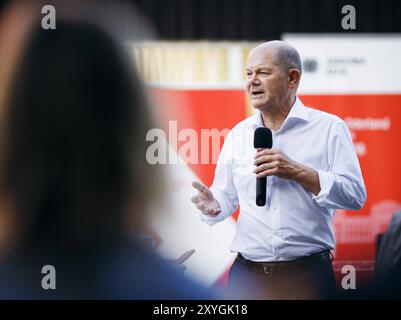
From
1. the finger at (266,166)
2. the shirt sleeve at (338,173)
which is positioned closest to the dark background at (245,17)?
the shirt sleeve at (338,173)

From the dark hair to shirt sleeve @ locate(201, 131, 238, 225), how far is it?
1.39ft

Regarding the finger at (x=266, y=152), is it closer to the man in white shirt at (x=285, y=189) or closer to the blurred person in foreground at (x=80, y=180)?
the man in white shirt at (x=285, y=189)

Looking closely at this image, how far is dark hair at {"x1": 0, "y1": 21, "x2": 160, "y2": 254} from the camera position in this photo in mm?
4734

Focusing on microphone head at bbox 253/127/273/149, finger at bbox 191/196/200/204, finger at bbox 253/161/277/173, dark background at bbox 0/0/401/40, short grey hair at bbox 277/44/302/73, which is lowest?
finger at bbox 191/196/200/204

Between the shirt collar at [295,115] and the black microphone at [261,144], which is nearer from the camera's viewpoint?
the black microphone at [261,144]

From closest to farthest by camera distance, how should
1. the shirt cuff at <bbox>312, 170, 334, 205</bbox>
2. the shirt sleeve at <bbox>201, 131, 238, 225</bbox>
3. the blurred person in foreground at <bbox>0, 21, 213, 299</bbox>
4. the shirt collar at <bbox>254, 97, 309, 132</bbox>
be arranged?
the shirt cuff at <bbox>312, 170, 334, 205</bbox>, the shirt collar at <bbox>254, 97, 309, 132</bbox>, the shirt sleeve at <bbox>201, 131, 238, 225</bbox>, the blurred person in foreground at <bbox>0, 21, 213, 299</bbox>

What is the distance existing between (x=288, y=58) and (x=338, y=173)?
32.2 inches

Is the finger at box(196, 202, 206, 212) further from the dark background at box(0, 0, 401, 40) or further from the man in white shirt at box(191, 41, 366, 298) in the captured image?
the dark background at box(0, 0, 401, 40)

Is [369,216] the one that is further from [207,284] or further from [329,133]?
[207,284]

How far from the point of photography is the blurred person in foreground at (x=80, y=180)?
15.5ft

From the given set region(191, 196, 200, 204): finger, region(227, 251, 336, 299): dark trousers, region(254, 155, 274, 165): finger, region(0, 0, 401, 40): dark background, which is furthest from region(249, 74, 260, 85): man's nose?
region(227, 251, 336, 299): dark trousers

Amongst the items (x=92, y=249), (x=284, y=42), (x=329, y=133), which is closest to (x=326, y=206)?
(x=329, y=133)

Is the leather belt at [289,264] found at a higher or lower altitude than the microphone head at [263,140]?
lower

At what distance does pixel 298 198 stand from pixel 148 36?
1493 mm
